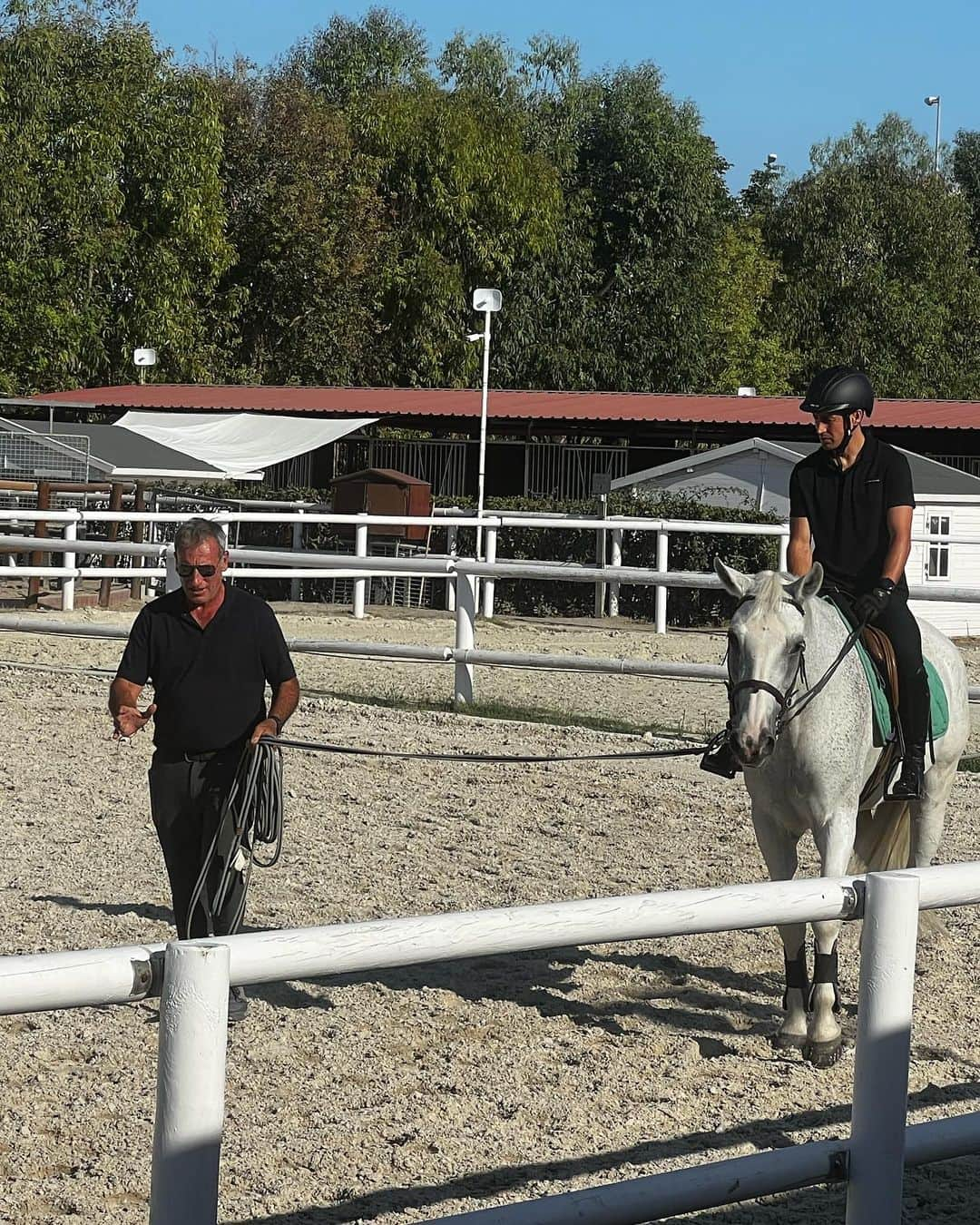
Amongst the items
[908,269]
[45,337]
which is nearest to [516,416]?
[45,337]

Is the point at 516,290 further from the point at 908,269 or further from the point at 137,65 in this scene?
the point at 908,269

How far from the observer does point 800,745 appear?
5.26 meters

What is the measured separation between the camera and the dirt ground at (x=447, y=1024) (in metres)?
3.98

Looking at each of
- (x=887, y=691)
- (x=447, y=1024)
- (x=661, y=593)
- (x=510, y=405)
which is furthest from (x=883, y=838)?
(x=510, y=405)

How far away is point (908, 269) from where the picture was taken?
59.8 m

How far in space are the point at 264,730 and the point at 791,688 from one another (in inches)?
63.9

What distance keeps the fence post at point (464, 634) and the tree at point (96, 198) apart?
2414 cm

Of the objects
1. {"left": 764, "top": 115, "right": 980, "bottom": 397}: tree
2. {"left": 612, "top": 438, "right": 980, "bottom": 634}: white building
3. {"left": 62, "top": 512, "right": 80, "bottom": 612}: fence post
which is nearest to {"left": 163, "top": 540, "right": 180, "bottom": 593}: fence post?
{"left": 62, "top": 512, "right": 80, "bottom": 612}: fence post

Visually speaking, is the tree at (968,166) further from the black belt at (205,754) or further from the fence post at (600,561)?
the black belt at (205,754)

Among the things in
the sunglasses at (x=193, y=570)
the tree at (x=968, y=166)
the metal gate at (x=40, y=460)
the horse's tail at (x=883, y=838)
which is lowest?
the horse's tail at (x=883, y=838)

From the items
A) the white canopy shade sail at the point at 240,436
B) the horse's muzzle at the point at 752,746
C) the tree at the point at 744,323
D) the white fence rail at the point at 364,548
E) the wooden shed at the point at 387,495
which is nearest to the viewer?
the horse's muzzle at the point at 752,746

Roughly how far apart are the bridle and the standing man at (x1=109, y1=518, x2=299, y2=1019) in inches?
54.4

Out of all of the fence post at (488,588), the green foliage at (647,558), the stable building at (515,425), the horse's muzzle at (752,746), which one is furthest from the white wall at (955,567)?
the horse's muzzle at (752,746)

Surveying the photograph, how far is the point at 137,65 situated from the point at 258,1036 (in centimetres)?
3458
